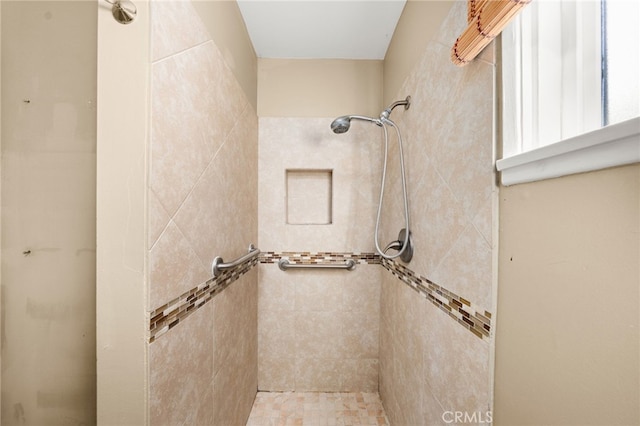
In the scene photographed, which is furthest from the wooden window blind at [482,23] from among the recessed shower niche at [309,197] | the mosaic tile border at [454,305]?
the recessed shower niche at [309,197]

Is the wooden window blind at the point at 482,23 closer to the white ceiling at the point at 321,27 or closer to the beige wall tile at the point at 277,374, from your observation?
the white ceiling at the point at 321,27

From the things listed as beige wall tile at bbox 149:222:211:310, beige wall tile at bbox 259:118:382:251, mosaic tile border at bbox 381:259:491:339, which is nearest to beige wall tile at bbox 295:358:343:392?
beige wall tile at bbox 259:118:382:251

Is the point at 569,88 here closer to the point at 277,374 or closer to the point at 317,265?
the point at 317,265

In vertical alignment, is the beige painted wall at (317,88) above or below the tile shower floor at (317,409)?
above

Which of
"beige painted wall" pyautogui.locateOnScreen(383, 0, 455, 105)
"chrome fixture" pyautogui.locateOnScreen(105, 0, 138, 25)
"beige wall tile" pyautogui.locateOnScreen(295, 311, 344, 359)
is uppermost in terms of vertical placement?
"beige painted wall" pyautogui.locateOnScreen(383, 0, 455, 105)

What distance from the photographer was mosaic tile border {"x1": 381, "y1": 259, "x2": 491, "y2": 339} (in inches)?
24.3

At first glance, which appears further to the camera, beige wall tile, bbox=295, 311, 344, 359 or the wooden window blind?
beige wall tile, bbox=295, 311, 344, 359

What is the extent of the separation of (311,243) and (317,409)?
96 centimetres

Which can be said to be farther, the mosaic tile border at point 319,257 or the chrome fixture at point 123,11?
the mosaic tile border at point 319,257

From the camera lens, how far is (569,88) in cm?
44

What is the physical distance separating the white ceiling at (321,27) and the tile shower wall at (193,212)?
1.35ft
